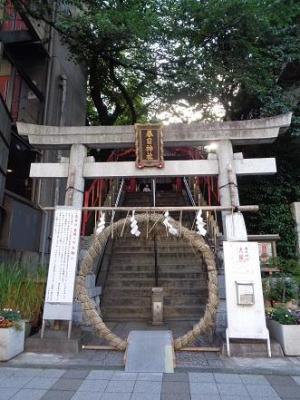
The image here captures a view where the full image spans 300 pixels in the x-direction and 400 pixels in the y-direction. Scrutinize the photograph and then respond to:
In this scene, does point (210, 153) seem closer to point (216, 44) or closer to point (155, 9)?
point (155, 9)

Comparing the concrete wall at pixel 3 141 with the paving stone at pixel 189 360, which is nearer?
the paving stone at pixel 189 360

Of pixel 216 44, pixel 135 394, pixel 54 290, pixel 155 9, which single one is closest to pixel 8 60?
pixel 155 9

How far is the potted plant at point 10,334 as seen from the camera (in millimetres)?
5641

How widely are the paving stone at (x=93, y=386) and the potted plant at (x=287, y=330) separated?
10.7 ft

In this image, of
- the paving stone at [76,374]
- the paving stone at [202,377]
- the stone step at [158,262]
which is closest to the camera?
the paving stone at [202,377]

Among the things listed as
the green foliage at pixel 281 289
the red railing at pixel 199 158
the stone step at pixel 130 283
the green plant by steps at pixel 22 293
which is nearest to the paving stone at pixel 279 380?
the green foliage at pixel 281 289

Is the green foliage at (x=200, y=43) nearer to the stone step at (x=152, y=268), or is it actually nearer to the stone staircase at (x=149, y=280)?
the stone staircase at (x=149, y=280)

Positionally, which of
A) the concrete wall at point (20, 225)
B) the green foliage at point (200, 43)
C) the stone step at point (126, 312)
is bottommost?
the stone step at point (126, 312)

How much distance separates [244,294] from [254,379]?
1.64 meters

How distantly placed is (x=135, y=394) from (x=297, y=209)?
30.6ft

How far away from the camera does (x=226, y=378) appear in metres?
4.92

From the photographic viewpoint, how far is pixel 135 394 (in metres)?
4.32

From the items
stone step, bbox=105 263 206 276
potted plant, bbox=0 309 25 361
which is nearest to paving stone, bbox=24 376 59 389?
potted plant, bbox=0 309 25 361

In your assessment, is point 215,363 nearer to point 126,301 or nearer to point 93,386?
point 93,386
